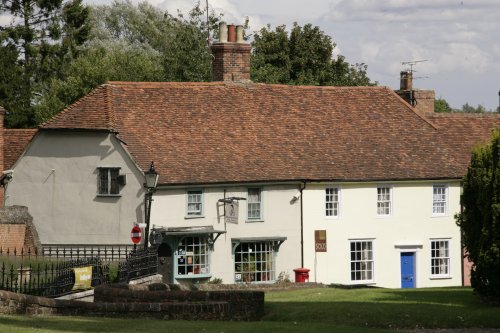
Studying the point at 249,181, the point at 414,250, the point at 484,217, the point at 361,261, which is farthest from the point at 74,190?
the point at 484,217

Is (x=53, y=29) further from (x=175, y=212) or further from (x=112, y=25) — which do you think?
(x=175, y=212)

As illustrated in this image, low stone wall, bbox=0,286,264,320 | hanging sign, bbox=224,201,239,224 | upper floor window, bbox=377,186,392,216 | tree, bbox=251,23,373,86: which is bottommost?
low stone wall, bbox=0,286,264,320

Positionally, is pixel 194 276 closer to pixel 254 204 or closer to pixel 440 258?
pixel 254 204

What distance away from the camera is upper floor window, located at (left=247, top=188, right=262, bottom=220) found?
167 ft

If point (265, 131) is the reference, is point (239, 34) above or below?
above

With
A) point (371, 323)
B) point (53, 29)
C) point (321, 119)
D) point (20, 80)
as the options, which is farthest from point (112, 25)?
point (371, 323)

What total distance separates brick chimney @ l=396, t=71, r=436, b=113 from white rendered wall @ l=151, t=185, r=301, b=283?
1328cm

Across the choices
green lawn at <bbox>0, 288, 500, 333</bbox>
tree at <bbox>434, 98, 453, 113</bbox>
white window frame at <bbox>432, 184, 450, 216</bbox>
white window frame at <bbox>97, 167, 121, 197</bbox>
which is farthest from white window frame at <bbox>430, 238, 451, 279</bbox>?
tree at <bbox>434, 98, 453, 113</bbox>

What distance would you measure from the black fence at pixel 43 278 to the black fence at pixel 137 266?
1824mm

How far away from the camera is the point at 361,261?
52.2 metres

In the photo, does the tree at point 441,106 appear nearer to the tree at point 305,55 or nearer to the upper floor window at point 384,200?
the tree at point 305,55

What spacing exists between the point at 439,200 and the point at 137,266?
18343 millimetres

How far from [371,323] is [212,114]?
79.8 ft

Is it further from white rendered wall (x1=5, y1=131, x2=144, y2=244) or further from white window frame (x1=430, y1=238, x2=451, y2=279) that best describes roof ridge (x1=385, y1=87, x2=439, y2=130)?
white rendered wall (x1=5, y1=131, x2=144, y2=244)
